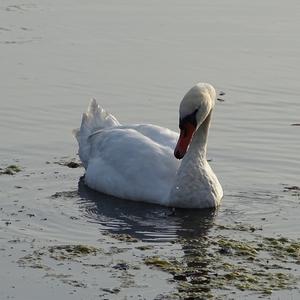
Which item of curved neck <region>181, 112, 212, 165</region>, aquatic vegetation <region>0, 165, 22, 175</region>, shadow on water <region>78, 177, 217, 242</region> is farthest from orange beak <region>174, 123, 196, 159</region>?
aquatic vegetation <region>0, 165, 22, 175</region>

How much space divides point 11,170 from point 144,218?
1892 millimetres

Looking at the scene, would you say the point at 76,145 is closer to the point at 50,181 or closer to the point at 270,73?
the point at 50,181

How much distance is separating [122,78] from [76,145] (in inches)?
113

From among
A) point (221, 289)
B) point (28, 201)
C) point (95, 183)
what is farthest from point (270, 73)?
point (221, 289)

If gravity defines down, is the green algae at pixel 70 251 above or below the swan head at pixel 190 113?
below

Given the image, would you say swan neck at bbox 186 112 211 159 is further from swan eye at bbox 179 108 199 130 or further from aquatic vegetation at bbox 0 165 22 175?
aquatic vegetation at bbox 0 165 22 175

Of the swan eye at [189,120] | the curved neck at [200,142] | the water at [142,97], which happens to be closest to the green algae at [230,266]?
the water at [142,97]

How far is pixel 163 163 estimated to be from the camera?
527 inches

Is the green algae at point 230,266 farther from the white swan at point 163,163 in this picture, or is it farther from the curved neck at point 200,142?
the curved neck at point 200,142

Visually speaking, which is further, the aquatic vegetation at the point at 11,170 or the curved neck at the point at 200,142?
the aquatic vegetation at the point at 11,170

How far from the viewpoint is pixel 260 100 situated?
669 inches

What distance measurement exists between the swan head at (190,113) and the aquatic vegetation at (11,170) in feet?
6.18

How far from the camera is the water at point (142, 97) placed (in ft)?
40.6

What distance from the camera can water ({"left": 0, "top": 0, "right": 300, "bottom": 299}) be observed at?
1237 cm
